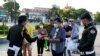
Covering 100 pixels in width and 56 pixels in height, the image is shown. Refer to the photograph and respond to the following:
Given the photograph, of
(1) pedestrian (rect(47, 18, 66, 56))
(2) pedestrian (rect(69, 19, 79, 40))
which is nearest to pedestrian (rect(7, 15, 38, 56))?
(1) pedestrian (rect(47, 18, 66, 56))

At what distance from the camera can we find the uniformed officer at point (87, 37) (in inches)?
248


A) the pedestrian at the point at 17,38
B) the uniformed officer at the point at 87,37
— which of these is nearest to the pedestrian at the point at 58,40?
the pedestrian at the point at 17,38

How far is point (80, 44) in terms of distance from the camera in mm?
6531

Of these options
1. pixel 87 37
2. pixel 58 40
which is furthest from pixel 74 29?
pixel 87 37

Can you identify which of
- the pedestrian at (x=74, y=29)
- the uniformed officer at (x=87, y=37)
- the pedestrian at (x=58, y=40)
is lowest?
the pedestrian at (x=74, y=29)

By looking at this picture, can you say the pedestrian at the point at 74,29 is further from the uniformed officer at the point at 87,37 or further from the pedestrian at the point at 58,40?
the uniformed officer at the point at 87,37

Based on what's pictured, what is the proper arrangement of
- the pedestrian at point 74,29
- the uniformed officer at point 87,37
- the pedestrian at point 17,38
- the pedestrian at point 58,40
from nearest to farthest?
the uniformed officer at point 87,37 < the pedestrian at point 17,38 < the pedestrian at point 58,40 < the pedestrian at point 74,29

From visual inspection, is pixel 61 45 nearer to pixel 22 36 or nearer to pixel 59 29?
pixel 59 29

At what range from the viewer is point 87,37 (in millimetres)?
6371

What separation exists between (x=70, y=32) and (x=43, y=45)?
1510mm

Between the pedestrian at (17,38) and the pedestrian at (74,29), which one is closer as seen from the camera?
the pedestrian at (17,38)

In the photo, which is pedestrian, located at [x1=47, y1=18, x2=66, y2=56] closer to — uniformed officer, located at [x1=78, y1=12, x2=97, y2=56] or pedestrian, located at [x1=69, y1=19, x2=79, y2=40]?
uniformed officer, located at [x1=78, y1=12, x2=97, y2=56]

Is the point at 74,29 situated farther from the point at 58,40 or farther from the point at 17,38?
the point at 17,38

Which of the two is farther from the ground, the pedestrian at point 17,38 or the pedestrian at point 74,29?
the pedestrian at point 17,38
